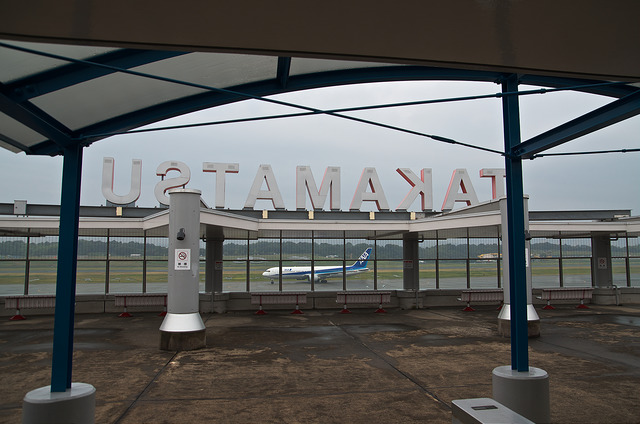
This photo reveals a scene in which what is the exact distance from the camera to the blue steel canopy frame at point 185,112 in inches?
176

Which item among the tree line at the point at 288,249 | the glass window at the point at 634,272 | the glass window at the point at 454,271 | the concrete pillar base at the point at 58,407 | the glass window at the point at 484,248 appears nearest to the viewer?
the concrete pillar base at the point at 58,407

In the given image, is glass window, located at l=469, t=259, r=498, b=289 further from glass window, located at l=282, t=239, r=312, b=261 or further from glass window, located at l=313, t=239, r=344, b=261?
glass window, located at l=282, t=239, r=312, b=261

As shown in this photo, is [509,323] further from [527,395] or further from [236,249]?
[236,249]

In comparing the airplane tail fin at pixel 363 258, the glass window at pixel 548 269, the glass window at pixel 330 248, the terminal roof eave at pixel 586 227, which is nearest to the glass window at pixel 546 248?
the glass window at pixel 548 269

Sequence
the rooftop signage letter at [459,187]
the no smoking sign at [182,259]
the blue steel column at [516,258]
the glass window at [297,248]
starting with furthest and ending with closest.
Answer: the rooftop signage letter at [459,187]
the glass window at [297,248]
the no smoking sign at [182,259]
the blue steel column at [516,258]

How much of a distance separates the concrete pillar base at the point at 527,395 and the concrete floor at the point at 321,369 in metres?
0.92

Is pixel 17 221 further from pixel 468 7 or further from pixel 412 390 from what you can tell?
pixel 468 7

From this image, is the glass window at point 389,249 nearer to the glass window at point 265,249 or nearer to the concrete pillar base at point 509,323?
the glass window at point 265,249

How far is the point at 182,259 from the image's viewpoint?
35.0ft

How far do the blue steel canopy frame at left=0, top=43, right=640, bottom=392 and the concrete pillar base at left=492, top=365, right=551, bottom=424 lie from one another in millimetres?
242

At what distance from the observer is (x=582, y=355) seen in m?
9.63

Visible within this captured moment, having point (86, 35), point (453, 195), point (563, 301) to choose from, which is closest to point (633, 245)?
point (563, 301)

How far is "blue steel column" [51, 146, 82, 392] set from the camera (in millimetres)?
4793

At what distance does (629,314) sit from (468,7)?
18065 millimetres
